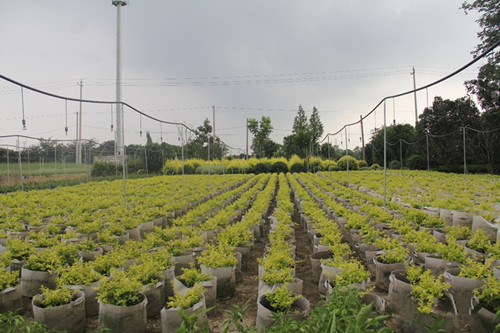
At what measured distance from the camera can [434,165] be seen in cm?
2964

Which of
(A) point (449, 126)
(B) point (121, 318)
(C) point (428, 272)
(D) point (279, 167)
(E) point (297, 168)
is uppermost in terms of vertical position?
(A) point (449, 126)

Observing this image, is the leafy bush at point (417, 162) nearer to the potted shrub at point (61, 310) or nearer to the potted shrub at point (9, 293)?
the potted shrub at point (61, 310)

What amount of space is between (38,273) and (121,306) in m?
1.51

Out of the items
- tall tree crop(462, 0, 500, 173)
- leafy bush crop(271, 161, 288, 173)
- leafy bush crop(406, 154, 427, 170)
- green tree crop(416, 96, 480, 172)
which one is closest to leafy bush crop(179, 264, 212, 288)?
tall tree crop(462, 0, 500, 173)

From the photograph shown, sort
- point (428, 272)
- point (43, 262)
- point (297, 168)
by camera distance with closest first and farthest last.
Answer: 1. point (428, 272)
2. point (43, 262)
3. point (297, 168)

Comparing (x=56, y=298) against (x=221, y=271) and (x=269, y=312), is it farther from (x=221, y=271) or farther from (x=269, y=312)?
(x=269, y=312)

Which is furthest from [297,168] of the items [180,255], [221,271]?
[221,271]

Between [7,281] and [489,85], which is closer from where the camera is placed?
[7,281]

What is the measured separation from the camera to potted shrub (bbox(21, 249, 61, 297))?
3701 millimetres

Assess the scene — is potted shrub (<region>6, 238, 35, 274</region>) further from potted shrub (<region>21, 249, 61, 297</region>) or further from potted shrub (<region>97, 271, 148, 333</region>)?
potted shrub (<region>97, 271, 148, 333</region>)

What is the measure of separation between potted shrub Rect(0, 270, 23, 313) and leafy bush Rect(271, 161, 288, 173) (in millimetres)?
30259

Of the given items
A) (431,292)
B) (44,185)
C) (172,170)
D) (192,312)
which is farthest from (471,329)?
(172,170)

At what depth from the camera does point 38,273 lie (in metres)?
3.70

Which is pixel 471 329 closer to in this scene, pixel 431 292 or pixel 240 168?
pixel 431 292
